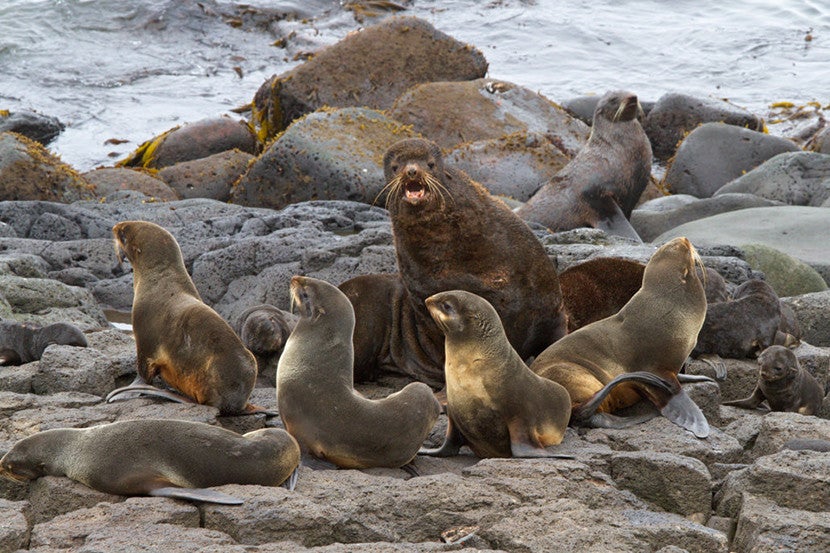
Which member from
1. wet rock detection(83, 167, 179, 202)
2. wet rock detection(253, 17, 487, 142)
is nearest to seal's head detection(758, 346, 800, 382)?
wet rock detection(83, 167, 179, 202)

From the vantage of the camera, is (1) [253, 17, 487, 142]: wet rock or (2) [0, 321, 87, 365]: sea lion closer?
(2) [0, 321, 87, 365]: sea lion

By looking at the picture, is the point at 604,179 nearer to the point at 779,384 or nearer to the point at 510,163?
the point at 510,163

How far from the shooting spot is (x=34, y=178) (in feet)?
49.7

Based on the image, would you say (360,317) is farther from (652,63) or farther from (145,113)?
(652,63)

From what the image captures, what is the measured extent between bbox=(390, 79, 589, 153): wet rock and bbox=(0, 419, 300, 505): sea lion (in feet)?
42.2

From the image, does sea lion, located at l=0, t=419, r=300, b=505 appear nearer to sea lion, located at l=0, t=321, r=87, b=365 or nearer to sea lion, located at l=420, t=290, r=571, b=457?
sea lion, located at l=420, t=290, r=571, b=457

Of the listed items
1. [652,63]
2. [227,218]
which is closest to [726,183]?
[227,218]

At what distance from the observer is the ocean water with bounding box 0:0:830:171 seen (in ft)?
90.2

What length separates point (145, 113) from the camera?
26.6 m

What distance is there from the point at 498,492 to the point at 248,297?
5.68 metres

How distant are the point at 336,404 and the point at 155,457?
37.8 inches

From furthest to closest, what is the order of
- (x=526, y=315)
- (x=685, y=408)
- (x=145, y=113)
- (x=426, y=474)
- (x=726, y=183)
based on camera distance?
(x=145, y=113), (x=726, y=183), (x=526, y=315), (x=685, y=408), (x=426, y=474)

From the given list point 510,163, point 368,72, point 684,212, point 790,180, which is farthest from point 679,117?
point 684,212

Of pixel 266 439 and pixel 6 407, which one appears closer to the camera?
pixel 266 439
